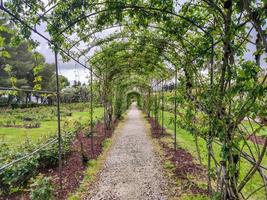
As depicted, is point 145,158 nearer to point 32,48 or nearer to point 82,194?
point 82,194

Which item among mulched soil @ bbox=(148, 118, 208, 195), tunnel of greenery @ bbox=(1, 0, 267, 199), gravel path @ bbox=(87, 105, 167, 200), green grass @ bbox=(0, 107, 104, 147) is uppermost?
tunnel of greenery @ bbox=(1, 0, 267, 199)

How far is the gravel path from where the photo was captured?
4.67m

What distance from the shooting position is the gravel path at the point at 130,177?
467 cm

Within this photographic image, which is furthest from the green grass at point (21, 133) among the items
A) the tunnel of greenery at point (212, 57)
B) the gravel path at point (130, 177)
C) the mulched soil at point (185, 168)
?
the mulched soil at point (185, 168)

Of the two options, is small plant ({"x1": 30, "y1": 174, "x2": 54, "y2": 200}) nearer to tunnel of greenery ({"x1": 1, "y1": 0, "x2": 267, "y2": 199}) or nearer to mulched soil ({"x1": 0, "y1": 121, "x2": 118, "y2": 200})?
mulched soil ({"x1": 0, "y1": 121, "x2": 118, "y2": 200})

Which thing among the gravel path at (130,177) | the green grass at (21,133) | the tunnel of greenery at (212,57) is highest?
the tunnel of greenery at (212,57)

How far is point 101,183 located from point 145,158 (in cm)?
231

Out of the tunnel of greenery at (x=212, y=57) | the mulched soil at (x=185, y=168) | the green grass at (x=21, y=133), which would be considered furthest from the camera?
the green grass at (x=21, y=133)

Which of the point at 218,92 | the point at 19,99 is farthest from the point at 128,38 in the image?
the point at 218,92

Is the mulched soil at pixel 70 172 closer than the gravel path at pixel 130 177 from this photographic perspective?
Yes

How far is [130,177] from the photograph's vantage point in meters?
5.64

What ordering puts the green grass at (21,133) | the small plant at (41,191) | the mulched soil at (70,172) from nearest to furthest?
1. the small plant at (41,191)
2. the mulched soil at (70,172)
3. the green grass at (21,133)

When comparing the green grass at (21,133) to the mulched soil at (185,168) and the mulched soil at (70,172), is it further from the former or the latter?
the mulched soil at (185,168)

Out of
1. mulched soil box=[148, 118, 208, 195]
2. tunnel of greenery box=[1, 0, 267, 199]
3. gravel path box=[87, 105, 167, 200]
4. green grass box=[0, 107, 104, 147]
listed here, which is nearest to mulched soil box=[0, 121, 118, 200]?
gravel path box=[87, 105, 167, 200]
